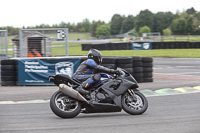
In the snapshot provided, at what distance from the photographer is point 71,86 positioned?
7531 millimetres

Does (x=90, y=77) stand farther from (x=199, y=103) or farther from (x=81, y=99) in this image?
(x=199, y=103)

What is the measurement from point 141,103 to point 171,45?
32951 mm

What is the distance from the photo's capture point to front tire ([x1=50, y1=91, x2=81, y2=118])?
7.19m

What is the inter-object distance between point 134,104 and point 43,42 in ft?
26.7

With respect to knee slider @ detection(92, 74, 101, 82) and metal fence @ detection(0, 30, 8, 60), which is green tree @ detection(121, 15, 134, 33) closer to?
metal fence @ detection(0, 30, 8, 60)

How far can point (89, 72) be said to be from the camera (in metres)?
7.84

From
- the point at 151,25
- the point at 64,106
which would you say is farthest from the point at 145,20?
the point at 64,106

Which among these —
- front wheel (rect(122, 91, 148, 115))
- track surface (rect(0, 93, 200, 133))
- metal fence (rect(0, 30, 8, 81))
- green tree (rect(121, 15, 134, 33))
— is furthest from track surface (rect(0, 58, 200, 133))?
green tree (rect(121, 15, 134, 33))

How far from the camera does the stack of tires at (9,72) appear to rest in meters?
13.7

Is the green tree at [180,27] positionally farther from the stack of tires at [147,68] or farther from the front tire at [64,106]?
the front tire at [64,106]

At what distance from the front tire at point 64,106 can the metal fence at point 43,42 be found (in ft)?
25.8

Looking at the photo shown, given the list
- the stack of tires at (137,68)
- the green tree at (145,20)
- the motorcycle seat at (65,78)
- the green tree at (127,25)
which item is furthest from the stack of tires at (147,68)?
the green tree at (127,25)

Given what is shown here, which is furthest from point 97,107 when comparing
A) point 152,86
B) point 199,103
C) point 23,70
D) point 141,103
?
point 23,70

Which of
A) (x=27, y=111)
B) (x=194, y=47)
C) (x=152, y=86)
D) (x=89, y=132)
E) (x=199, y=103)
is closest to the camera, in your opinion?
(x=89, y=132)
